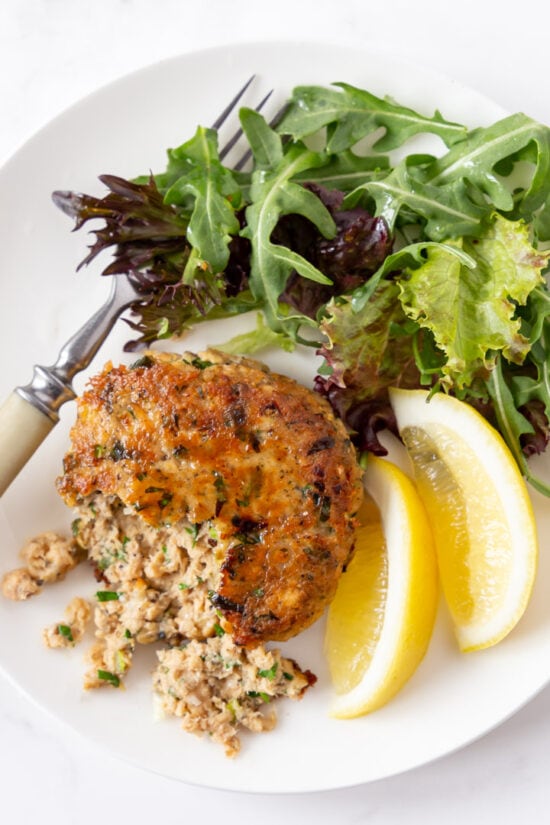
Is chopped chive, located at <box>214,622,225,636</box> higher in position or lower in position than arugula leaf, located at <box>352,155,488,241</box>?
lower

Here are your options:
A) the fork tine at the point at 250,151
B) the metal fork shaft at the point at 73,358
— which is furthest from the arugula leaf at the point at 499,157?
the metal fork shaft at the point at 73,358

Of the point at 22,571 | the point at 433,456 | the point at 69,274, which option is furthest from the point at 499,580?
the point at 69,274

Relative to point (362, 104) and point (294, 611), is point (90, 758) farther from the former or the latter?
point (362, 104)

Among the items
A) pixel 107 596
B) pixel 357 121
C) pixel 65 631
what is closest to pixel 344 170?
pixel 357 121

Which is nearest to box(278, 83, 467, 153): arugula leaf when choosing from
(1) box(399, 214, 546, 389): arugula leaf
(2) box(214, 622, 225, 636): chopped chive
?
(1) box(399, 214, 546, 389): arugula leaf

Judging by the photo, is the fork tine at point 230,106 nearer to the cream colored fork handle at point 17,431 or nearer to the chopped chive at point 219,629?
the cream colored fork handle at point 17,431

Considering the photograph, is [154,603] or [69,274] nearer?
[154,603]

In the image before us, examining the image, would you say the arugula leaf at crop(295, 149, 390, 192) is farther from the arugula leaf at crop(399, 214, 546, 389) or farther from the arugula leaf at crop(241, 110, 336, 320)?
the arugula leaf at crop(399, 214, 546, 389)
